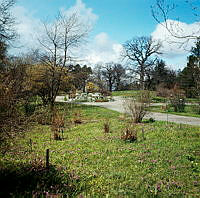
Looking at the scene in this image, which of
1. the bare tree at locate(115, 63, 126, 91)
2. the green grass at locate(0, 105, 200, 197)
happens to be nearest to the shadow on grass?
the green grass at locate(0, 105, 200, 197)

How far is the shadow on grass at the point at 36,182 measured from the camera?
9.84 feet

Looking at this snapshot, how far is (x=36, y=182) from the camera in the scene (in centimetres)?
351

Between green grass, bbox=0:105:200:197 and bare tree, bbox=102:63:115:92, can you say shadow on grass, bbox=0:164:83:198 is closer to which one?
green grass, bbox=0:105:200:197

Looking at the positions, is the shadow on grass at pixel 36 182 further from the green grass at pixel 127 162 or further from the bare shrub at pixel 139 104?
the bare shrub at pixel 139 104

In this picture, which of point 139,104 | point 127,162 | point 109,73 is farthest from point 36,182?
point 109,73

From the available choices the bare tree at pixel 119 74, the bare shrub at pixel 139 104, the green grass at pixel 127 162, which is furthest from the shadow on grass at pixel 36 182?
the bare tree at pixel 119 74

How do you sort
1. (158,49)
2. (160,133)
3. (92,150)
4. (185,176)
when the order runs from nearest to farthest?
(185,176)
(92,150)
(160,133)
(158,49)

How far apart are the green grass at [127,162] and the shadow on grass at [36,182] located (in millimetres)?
106

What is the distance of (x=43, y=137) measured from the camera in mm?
8680

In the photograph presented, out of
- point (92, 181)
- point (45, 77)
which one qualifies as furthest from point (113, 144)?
point (45, 77)

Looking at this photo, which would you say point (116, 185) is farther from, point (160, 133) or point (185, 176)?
point (160, 133)

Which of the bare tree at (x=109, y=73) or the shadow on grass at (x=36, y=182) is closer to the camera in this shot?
the shadow on grass at (x=36, y=182)

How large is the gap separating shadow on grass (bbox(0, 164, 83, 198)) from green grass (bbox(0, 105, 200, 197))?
0.35 feet

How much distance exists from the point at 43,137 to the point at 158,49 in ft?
116
